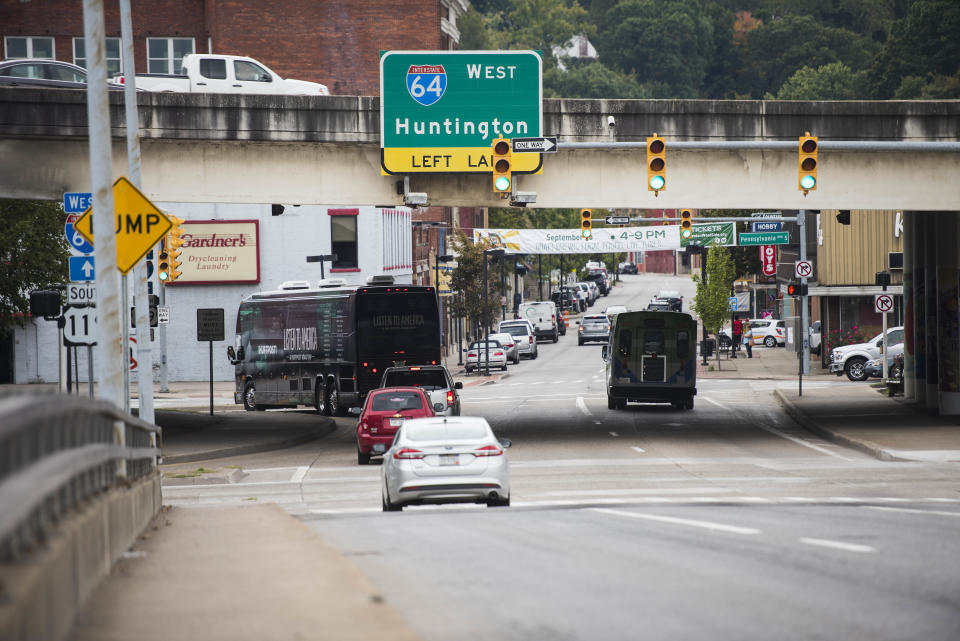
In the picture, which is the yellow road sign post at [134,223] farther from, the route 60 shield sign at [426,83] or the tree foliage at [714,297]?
the tree foliage at [714,297]

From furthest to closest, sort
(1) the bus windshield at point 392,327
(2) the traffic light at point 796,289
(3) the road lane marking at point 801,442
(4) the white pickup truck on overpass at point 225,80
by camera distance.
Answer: (2) the traffic light at point 796,289 < (1) the bus windshield at point 392,327 < (4) the white pickup truck on overpass at point 225,80 < (3) the road lane marking at point 801,442

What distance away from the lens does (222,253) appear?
6053 centimetres

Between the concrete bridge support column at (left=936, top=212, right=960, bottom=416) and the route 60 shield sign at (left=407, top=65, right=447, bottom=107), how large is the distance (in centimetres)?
1316

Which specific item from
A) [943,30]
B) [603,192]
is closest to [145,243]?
[603,192]

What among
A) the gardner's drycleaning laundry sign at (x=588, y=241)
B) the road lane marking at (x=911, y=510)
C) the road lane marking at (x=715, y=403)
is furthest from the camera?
the gardner's drycleaning laundry sign at (x=588, y=241)

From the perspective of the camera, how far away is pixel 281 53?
74.9 metres

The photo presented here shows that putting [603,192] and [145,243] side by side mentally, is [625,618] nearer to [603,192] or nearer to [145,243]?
[145,243]

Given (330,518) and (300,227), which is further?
(300,227)

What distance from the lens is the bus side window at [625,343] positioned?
1495 inches

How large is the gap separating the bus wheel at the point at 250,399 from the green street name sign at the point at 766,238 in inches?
799

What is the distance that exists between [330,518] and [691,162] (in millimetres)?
15567

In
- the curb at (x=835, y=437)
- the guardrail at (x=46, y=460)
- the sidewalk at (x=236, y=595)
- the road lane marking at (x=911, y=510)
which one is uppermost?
the guardrail at (x=46, y=460)

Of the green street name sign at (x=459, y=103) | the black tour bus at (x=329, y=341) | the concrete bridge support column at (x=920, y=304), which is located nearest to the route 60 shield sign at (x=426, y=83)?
the green street name sign at (x=459, y=103)

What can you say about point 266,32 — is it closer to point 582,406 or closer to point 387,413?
point 582,406
